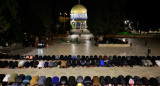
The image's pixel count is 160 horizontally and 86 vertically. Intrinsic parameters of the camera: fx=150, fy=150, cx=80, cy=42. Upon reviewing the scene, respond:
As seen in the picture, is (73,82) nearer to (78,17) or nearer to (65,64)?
(65,64)

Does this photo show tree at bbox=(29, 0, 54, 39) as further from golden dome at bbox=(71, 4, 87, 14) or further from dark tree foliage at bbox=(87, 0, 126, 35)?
golden dome at bbox=(71, 4, 87, 14)

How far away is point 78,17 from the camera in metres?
131

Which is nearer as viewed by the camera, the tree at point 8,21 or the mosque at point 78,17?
the tree at point 8,21

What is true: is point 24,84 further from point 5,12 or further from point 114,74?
point 5,12

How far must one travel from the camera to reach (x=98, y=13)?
34.9 metres

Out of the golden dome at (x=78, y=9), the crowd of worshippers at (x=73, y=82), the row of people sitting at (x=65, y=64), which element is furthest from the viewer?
the golden dome at (x=78, y=9)

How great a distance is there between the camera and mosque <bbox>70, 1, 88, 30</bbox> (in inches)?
5002

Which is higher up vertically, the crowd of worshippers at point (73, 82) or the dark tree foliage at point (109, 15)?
the dark tree foliage at point (109, 15)

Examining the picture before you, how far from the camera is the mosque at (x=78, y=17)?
12706cm

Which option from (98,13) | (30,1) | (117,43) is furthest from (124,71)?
(30,1)

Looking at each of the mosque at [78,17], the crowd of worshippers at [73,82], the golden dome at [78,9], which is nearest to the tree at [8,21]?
the crowd of worshippers at [73,82]

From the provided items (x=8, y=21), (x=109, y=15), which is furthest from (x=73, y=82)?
(x=109, y=15)

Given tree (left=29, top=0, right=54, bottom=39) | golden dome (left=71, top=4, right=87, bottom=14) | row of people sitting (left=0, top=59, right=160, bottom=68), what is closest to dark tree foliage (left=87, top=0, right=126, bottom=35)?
tree (left=29, top=0, right=54, bottom=39)

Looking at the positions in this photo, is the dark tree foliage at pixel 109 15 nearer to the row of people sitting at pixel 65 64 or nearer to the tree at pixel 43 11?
the tree at pixel 43 11
